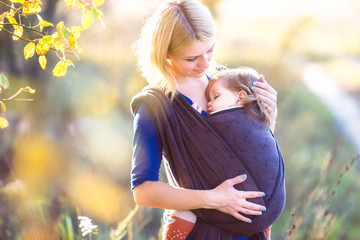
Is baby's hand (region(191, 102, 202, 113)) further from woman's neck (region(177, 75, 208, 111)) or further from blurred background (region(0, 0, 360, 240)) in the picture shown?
blurred background (region(0, 0, 360, 240))

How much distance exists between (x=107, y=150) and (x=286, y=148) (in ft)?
7.41

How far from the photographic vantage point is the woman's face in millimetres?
1991

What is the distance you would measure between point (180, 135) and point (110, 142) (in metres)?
3.24

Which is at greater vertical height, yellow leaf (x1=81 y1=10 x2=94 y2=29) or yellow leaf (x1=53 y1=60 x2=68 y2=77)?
yellow leaf (x1=81 y1=10 x2=94 y2=29)

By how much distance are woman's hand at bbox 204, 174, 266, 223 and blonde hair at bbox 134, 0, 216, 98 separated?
431 millimetres

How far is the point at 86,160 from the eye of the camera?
14.7 feet

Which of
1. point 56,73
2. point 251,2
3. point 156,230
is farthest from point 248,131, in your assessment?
point 251,2

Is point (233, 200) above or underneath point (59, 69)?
underneath

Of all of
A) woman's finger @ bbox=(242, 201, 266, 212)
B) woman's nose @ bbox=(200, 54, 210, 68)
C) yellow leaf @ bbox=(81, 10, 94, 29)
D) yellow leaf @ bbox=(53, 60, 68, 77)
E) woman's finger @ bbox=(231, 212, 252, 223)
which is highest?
yellow leaf @ bbox=(81, 10, 94, 29)

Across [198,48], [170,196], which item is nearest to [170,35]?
[198,48]

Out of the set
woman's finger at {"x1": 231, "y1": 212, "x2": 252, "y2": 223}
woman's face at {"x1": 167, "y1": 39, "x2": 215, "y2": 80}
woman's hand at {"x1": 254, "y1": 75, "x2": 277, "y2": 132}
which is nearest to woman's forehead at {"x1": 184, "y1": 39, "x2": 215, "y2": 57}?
woman's face at {"x1": 167, "y1": 39, "x2": 215, "y2": 80}

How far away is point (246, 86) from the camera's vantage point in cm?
214

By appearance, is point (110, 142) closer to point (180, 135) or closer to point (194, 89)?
point (194, 89)

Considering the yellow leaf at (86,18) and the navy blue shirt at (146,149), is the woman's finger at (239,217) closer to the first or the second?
the navy blue shirt at (146,149)
